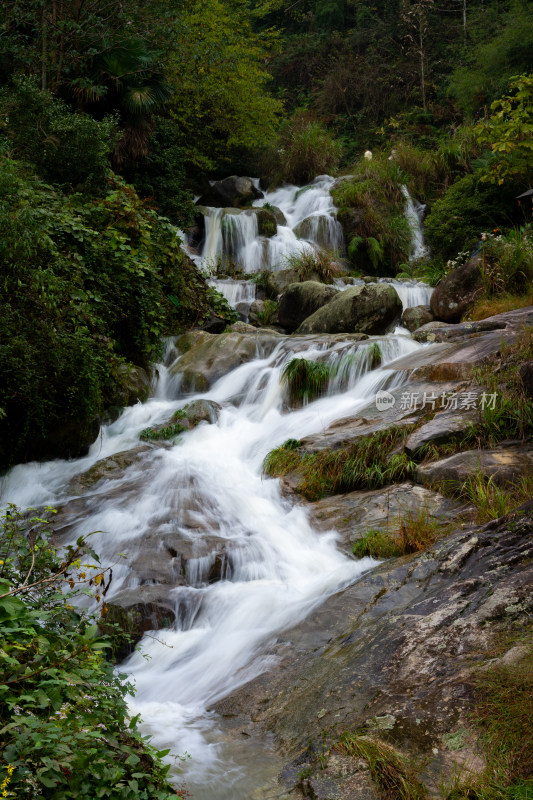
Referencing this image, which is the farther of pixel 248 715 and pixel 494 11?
pixel 494 11

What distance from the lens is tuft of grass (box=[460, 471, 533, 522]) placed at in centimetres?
446

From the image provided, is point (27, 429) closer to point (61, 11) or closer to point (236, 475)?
point (236, 475)

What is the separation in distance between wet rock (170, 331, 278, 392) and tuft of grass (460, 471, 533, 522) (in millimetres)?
5408

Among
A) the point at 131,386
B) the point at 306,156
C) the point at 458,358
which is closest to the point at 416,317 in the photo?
the point at 458,358

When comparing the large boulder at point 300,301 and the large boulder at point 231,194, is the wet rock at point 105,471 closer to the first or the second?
the large boulder at point 300,301

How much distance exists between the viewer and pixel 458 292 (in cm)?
1075

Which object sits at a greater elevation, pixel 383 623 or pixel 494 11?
pixel 494 11

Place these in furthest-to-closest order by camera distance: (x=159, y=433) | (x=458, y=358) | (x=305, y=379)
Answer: (x=305, y=379), (x=159, y=433), (x=458, y=358)

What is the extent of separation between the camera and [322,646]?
3.65 m

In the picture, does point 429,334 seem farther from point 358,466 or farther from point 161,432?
point 161,432

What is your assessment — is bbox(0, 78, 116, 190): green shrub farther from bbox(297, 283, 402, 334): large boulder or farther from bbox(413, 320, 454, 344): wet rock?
bbox(413, 320, 454, 344): wet rock

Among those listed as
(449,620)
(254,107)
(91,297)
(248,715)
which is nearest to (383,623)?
(449,620)

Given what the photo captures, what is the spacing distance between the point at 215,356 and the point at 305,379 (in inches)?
84.2

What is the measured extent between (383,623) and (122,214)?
7818 mm
